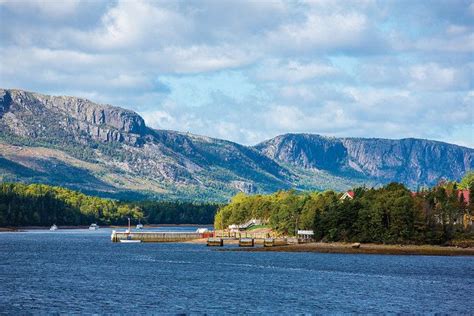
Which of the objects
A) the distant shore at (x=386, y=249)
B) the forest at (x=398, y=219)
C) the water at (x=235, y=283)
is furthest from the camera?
the forest at (x=398, y=219)

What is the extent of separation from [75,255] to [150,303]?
304 feet

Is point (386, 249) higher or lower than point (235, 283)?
higher

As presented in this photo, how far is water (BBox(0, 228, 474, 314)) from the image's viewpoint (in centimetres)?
9406

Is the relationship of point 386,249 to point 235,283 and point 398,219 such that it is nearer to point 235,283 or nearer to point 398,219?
point 398,219

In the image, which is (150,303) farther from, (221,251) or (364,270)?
(221,251)

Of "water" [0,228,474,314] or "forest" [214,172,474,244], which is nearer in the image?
"water" [0,228,474,314]

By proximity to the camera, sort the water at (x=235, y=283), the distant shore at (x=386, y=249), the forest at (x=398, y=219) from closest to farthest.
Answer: the water at (x=235, y=283) < the distant shore at (x=386, y=249) < the forest at (x=398, y=219)

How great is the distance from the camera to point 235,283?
120250mm

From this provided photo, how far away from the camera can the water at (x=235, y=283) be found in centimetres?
9406

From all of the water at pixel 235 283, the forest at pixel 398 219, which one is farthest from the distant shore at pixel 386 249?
the forest at pixel 398 219

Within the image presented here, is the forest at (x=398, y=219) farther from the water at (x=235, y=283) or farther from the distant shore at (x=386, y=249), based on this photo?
the water at (x=235, y=283)

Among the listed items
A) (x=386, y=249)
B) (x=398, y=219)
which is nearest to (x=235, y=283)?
(x=386, y=249)

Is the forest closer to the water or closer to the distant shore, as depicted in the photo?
the distant shore

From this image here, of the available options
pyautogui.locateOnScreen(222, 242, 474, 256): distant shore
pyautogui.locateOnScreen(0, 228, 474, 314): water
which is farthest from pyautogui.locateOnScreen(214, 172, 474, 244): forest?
pyautogui.locateOnScreen(0, 228, 474, 314): water
